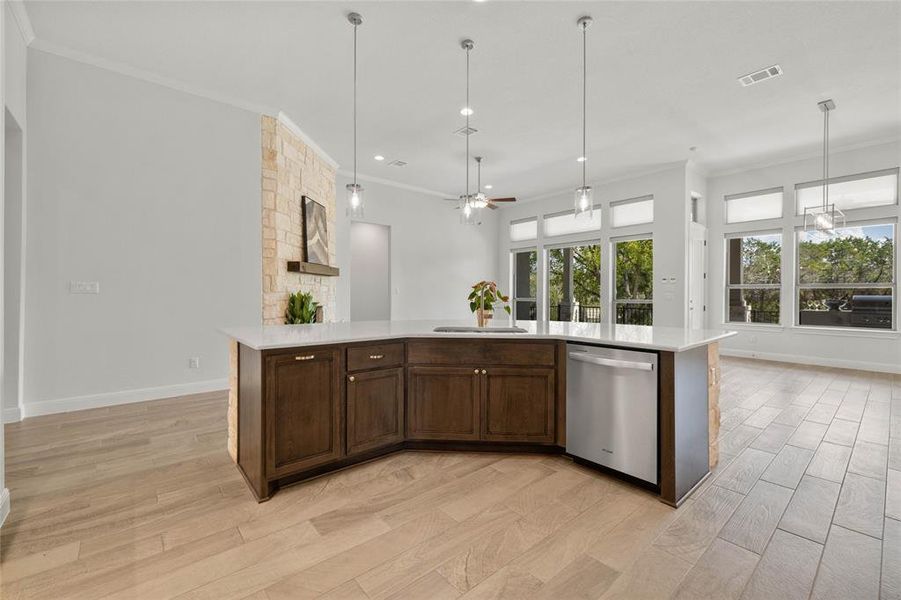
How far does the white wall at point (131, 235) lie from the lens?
3.63 meters

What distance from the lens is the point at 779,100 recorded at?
4.55m

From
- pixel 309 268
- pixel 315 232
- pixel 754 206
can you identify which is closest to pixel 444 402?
pixel 309 268

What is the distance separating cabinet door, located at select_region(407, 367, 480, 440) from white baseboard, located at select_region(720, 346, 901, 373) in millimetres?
6251

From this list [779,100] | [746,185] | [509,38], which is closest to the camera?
[509,38]

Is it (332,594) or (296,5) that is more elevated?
(296,5)

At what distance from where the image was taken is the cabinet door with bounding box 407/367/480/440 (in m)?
2.81

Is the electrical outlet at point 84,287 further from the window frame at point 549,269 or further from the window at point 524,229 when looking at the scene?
the window at point 524,229

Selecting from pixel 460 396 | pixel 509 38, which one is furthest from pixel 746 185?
pixel 460 396

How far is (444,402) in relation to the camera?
2.83 m

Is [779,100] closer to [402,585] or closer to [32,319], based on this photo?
[402,585]

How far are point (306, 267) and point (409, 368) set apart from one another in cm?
309

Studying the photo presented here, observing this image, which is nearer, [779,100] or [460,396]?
[460,396]

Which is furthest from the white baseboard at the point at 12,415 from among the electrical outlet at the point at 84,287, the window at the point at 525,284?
the window at the point at 525,284

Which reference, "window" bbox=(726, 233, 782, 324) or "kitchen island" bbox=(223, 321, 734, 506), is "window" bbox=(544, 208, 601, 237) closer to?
"window" bbox=(726, 233, 782, 324)
